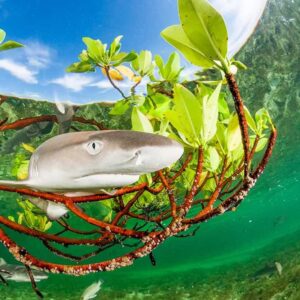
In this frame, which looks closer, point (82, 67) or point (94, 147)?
point (94, 147)

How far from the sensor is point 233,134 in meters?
2.00

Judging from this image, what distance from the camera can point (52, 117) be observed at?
10.2 feet

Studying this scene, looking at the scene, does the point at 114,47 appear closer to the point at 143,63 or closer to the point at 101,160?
the point at 143,63

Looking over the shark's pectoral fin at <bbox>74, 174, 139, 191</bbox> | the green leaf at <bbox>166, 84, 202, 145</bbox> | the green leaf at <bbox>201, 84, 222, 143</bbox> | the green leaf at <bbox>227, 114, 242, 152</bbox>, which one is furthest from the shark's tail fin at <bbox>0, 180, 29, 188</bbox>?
the green leaf at <bbox>227, 114, 242, 152</bbox>

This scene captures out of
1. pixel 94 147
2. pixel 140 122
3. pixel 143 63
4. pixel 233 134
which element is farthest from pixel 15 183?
pixel 143 63

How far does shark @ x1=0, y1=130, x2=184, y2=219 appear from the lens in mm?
1363

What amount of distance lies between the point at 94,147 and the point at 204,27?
649 millimetres

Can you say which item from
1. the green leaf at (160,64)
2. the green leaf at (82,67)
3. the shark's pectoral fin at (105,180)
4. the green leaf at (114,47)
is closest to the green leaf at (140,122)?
the shark's pectoral fin at (105,180)

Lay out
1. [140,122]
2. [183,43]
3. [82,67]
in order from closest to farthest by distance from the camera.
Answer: [183,43], [140,122], [82,67]

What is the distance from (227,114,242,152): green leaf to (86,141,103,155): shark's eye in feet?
2.95

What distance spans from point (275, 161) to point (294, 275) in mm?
8201

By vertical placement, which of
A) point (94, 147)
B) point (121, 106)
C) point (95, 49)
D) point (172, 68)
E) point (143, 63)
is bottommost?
point (94, 147)

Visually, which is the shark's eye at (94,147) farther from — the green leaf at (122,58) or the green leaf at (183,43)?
the green leaf at (122,58)

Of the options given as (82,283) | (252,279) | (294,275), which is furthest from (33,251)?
(294,275)
